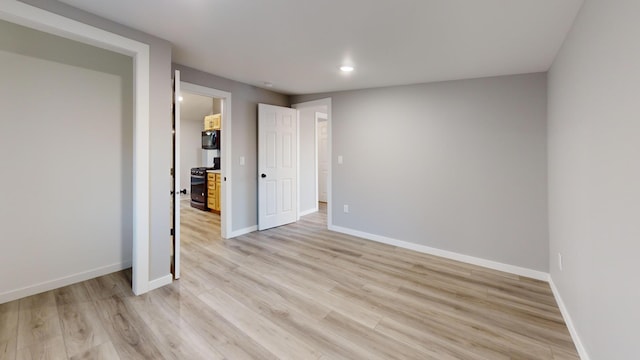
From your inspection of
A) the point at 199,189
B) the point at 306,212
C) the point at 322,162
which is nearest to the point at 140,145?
the point at 306,212

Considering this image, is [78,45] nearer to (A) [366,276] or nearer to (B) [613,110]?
(A) [366,276]

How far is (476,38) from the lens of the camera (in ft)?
7.32

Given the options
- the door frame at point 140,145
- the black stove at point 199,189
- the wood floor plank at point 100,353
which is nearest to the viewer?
the wood floor plank at point 100,353

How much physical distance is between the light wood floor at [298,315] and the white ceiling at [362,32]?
226 cm

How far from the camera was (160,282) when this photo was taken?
2555mm

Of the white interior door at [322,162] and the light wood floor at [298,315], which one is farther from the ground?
the white interior door at [322,162]

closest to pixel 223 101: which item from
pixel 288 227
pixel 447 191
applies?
pixel 288 227

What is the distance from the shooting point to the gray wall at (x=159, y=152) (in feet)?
7.98

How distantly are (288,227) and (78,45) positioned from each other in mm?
3518

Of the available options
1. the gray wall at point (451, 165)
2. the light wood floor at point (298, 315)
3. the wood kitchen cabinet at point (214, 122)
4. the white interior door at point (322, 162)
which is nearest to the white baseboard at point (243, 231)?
the light wood floor at point (298, 315)

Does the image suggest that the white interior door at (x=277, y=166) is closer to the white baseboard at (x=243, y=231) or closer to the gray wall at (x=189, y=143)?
the white baseboard at (x=243, y=231)

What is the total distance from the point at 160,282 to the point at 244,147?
2.26 meters

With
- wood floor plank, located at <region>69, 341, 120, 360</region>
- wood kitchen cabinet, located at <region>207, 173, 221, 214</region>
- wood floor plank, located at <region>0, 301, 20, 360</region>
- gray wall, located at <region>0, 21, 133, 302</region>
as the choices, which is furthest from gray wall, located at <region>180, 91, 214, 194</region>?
wood floor plank, located at <region>69, 341, 120, 360</region>

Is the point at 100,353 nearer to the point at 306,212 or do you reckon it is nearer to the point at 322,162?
the point at 306,212
